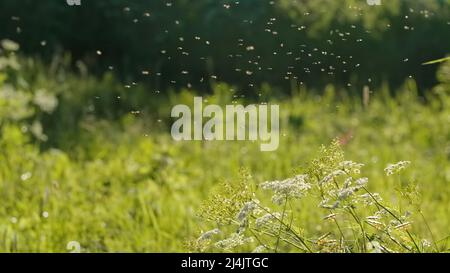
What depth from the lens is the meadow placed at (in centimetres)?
386

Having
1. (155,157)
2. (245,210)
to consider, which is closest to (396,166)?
(245,210)

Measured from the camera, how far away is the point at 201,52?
5.83m

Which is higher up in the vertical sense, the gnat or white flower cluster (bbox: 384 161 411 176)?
the gnat

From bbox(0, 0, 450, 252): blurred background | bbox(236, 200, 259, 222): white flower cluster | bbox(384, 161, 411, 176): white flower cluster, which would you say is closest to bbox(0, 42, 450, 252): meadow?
bbox(0, 0, 450, 252): blurred background

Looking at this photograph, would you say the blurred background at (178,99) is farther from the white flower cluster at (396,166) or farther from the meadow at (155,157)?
the white flower cluster at (396,166)

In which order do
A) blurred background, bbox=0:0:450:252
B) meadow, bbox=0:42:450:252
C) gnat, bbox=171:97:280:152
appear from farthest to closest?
gnat, bbox=171:97:280:152 < blurred background, bbox=0:0:450:252 < meadow, bbox=0:42:450:252

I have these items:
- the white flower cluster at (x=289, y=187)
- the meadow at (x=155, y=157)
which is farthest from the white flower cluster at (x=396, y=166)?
the meadow at (x=155, y=157)

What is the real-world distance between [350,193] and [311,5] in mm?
3675

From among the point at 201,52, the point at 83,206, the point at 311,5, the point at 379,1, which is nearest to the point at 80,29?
the point at 201,52

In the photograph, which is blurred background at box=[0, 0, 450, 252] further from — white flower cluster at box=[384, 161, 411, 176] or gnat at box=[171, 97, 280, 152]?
white flower cluster at box=[384, 161, 411, 176]

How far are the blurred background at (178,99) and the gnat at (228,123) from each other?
0.18 feet

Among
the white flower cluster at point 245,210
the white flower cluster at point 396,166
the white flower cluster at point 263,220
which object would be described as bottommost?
the white flower cluster at point 263,220

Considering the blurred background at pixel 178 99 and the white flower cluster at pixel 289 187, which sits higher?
the blurred background at pixel 178 99

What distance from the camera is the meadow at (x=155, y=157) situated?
12.7ft
